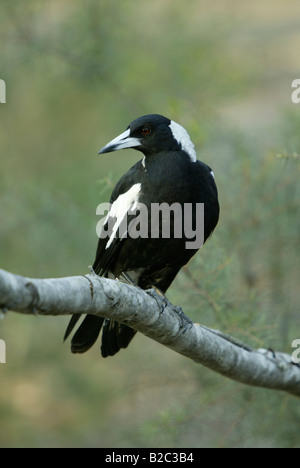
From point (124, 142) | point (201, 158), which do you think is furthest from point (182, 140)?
point (201, 158)

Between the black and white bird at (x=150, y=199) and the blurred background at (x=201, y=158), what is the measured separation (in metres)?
0.15

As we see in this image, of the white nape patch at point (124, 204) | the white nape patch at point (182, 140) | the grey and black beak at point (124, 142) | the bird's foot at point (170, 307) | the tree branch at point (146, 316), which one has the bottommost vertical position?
the tree branch at point (146, 316)

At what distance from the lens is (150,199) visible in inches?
97.0

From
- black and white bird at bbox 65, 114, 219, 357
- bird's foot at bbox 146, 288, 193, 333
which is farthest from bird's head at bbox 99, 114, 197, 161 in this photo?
bird's foot at bbox 146, 288, 193, 333

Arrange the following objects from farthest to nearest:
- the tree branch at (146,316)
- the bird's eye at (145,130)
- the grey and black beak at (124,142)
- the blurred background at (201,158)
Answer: the blurred background at (201,158) < the bird's eye at (145,130) < the grey and black beak at (124,142) < the tree branch at (146,316)

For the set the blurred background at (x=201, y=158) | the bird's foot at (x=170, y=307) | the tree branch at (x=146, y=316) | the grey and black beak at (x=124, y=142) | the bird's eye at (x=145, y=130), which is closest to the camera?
the tree branch at (x=146, y=316)

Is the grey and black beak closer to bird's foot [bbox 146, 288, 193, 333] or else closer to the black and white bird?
the black and white bird

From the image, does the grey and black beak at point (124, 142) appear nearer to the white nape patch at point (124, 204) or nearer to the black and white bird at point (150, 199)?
the black and white bird at point (150, 199)

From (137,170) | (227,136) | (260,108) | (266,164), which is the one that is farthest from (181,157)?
(260,108)

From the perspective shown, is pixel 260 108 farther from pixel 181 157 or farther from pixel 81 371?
pixel 181 157

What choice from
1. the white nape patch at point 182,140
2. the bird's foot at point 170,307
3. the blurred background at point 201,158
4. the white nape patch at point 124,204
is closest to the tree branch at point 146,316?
the bird's foot at point 170,307

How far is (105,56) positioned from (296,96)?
1.09 meters

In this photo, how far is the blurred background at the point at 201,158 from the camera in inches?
120

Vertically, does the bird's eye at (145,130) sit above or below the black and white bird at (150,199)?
above
